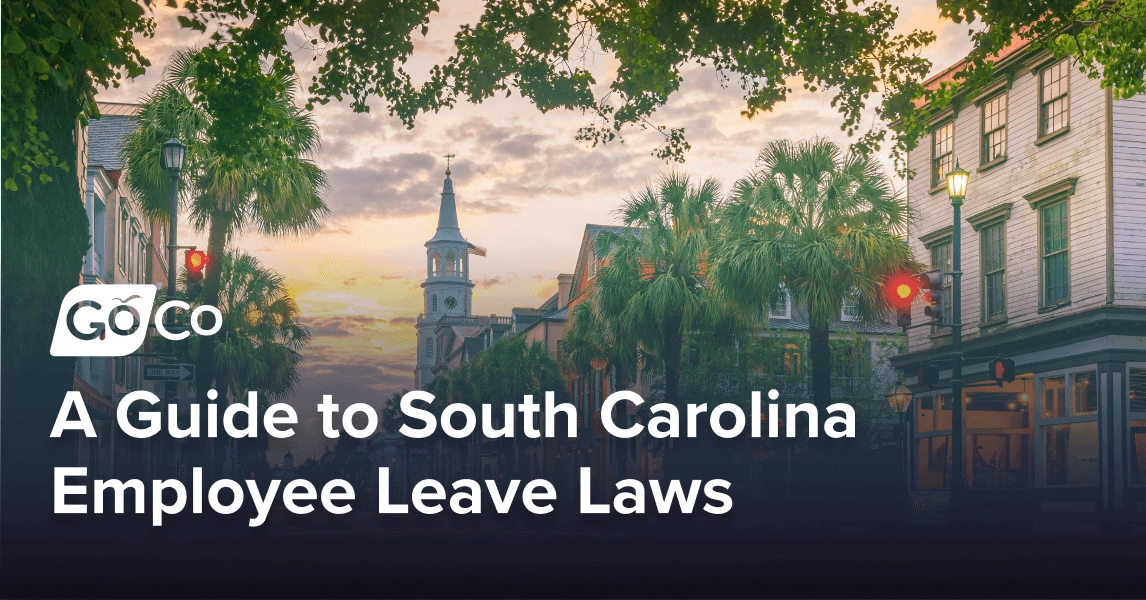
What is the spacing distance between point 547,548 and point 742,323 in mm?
18312

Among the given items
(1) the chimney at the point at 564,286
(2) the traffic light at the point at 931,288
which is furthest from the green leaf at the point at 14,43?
(1) the chimney at the point at 564,286

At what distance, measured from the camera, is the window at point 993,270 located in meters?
28.8

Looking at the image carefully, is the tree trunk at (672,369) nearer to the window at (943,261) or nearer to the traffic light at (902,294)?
the window at (943,261)

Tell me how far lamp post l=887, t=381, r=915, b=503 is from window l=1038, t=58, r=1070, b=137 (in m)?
6.38

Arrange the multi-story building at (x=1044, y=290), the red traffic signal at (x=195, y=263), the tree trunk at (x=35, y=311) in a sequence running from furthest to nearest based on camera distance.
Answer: the multi-story building at (x=1044, y=290) → the red traffic signal at (x=195, y=263) → the tree trunk at (x=35, y=311)

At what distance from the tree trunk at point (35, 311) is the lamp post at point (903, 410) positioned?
19.6 m

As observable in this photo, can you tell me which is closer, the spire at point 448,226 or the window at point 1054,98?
the window at point 1054,98

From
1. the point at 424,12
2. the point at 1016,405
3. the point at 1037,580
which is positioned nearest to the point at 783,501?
the point at 1016,405

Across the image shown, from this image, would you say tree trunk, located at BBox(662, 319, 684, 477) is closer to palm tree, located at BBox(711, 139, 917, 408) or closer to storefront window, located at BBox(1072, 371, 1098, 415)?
palm tree, located at BBox(711, 139, 917, 408)

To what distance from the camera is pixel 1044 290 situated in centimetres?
2742

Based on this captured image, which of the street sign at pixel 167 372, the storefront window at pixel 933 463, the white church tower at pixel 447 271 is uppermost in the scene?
the white church tower at pixel 447 271

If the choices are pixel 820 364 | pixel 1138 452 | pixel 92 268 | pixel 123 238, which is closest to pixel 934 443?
pixel 820 364

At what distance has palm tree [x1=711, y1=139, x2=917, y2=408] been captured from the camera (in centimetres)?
2939

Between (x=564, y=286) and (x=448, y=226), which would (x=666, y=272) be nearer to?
(x=564, y=286)
